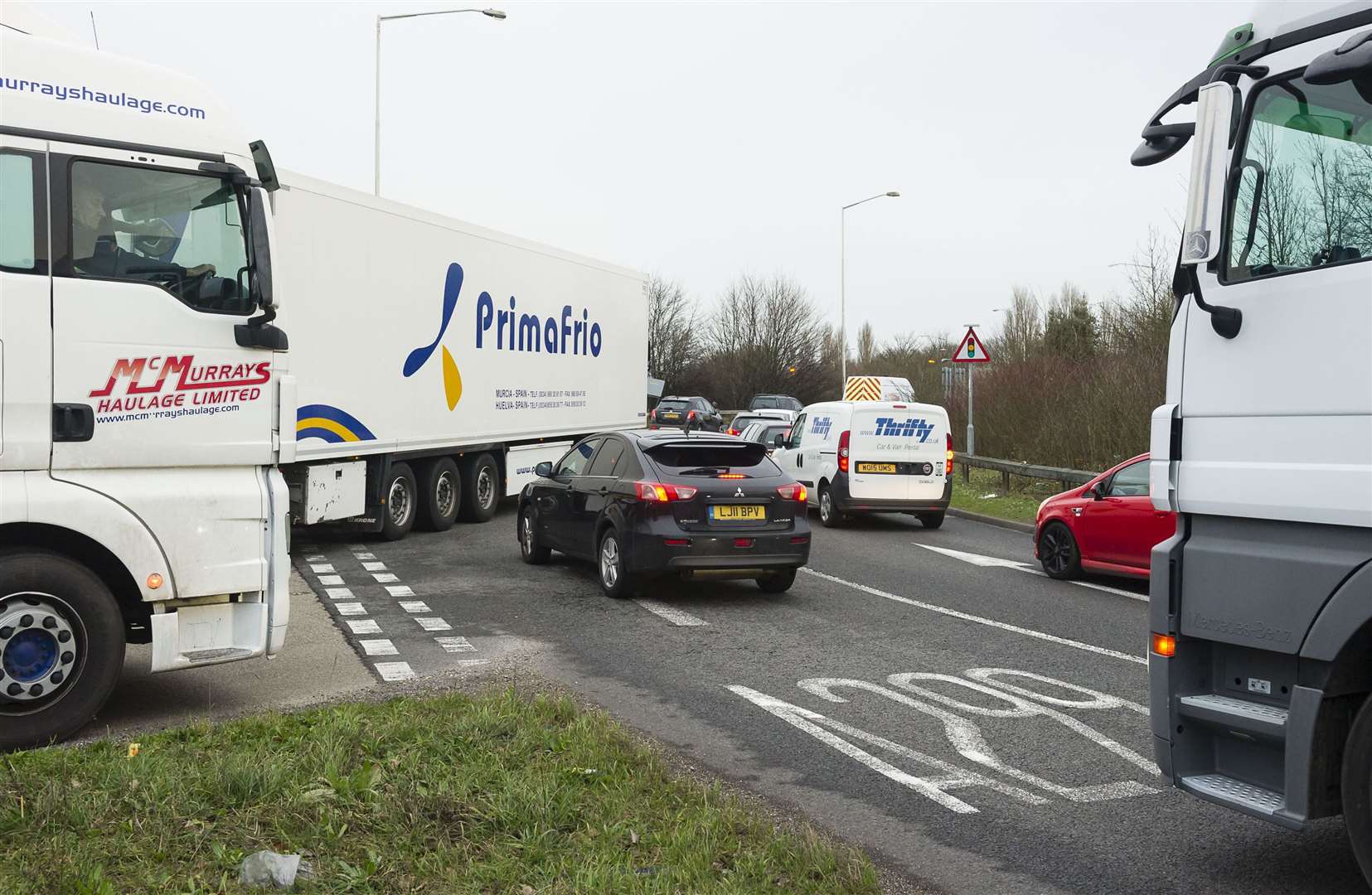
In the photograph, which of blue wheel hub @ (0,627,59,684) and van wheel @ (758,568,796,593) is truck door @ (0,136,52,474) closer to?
blue wheel hub @ (0,627,59,684)

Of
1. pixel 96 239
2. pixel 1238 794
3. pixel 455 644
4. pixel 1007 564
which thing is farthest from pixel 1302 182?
pixel 1007 564

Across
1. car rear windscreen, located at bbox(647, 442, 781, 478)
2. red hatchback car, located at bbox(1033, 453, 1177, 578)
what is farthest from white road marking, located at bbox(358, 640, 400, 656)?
red hatchback car, located at bbox(1033, 453, 1177, 578)

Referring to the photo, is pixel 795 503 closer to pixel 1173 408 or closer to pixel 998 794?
pixel 998 794

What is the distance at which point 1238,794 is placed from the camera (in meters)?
4.39

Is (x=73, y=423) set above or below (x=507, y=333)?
below

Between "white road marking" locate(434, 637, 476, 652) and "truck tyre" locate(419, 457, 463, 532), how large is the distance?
7.85m

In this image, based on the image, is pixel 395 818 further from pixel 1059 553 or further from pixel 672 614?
pixel 1059 553

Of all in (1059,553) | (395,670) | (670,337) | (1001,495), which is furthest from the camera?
(670,337)

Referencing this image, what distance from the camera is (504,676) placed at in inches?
330

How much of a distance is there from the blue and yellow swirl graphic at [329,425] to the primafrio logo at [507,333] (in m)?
1.40

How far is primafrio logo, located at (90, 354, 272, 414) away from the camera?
674cm

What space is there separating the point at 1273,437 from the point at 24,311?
229 inches

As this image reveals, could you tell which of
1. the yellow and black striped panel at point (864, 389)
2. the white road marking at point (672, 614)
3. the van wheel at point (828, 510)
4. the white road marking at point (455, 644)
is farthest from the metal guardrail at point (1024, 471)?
the white road marking at point (455, 644)

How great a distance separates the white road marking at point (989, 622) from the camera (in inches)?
373
